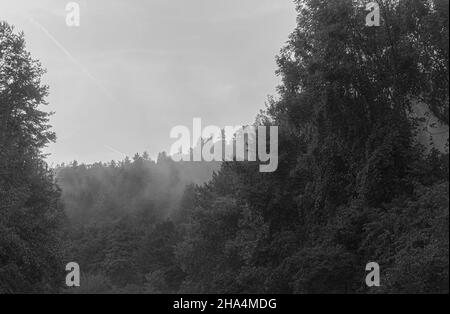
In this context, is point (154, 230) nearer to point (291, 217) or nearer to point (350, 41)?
point (291, 217)

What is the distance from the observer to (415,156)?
72.5ft

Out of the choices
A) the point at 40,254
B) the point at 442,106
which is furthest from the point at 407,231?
the point at 40,254

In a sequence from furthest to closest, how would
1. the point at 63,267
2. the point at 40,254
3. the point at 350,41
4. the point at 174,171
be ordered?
1. the point at 174,171
2. the point at 63,267
3. the point at 40,254
4. the point at 350,41

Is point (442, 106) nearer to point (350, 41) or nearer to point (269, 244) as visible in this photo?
point (350, 41)

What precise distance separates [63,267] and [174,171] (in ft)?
348

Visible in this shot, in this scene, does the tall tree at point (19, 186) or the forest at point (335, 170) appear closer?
the forest at point (335, 170)

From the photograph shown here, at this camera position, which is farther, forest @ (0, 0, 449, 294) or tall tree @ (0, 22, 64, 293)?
tall tree @ (0, 22, 64, 293)

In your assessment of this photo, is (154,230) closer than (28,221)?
No

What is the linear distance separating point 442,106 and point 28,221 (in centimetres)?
1991

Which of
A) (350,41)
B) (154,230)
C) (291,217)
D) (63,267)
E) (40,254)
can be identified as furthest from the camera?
(154,230)

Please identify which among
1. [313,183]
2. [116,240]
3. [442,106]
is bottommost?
[116,240]

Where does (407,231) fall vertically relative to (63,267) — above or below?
above

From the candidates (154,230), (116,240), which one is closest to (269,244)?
(154,230)

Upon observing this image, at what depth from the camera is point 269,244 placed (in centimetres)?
3098
